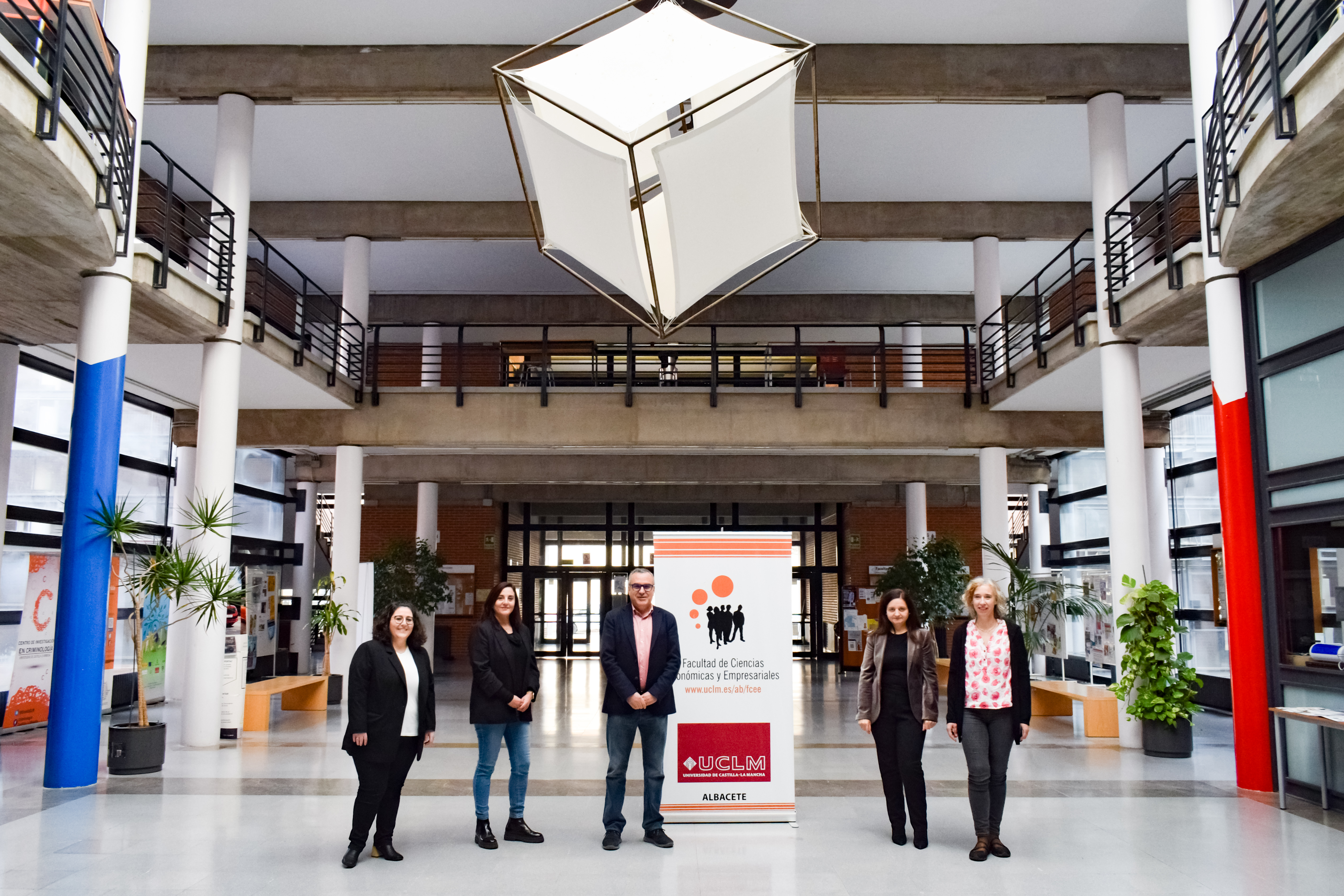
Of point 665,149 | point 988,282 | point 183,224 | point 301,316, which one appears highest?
point 183,224

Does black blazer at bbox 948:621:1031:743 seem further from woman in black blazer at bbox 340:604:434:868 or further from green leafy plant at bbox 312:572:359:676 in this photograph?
green leafy plant at bbox 312:572:359:676

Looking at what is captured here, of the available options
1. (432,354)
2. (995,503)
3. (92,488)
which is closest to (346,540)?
(432,354)

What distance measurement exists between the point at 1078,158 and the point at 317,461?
13903 millimetres

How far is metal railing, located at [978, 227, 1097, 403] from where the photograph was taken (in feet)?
37.9

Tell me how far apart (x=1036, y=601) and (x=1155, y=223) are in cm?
523

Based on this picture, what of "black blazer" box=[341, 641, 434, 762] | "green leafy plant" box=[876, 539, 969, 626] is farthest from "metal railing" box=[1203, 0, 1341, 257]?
"green leafy plant" box=[876, 539, 969, 626]

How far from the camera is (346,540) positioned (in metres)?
13.6

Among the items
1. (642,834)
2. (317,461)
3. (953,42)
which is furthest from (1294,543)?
(317,461)

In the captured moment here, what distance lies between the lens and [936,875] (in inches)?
196

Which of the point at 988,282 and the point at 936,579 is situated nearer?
the point at 988,282

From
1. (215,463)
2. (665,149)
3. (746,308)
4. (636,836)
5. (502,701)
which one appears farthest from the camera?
(746,308)

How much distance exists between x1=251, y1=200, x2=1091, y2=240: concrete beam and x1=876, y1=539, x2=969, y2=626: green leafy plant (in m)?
5.49

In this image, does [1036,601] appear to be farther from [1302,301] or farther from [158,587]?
[158,587]

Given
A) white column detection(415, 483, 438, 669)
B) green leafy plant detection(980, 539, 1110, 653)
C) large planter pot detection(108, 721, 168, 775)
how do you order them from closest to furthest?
large planter pot detection(108, 721, 168, 775) → green leafy plant detection(980, 539, 1110, 653) → white column detection(415, 483, 438, 669)
